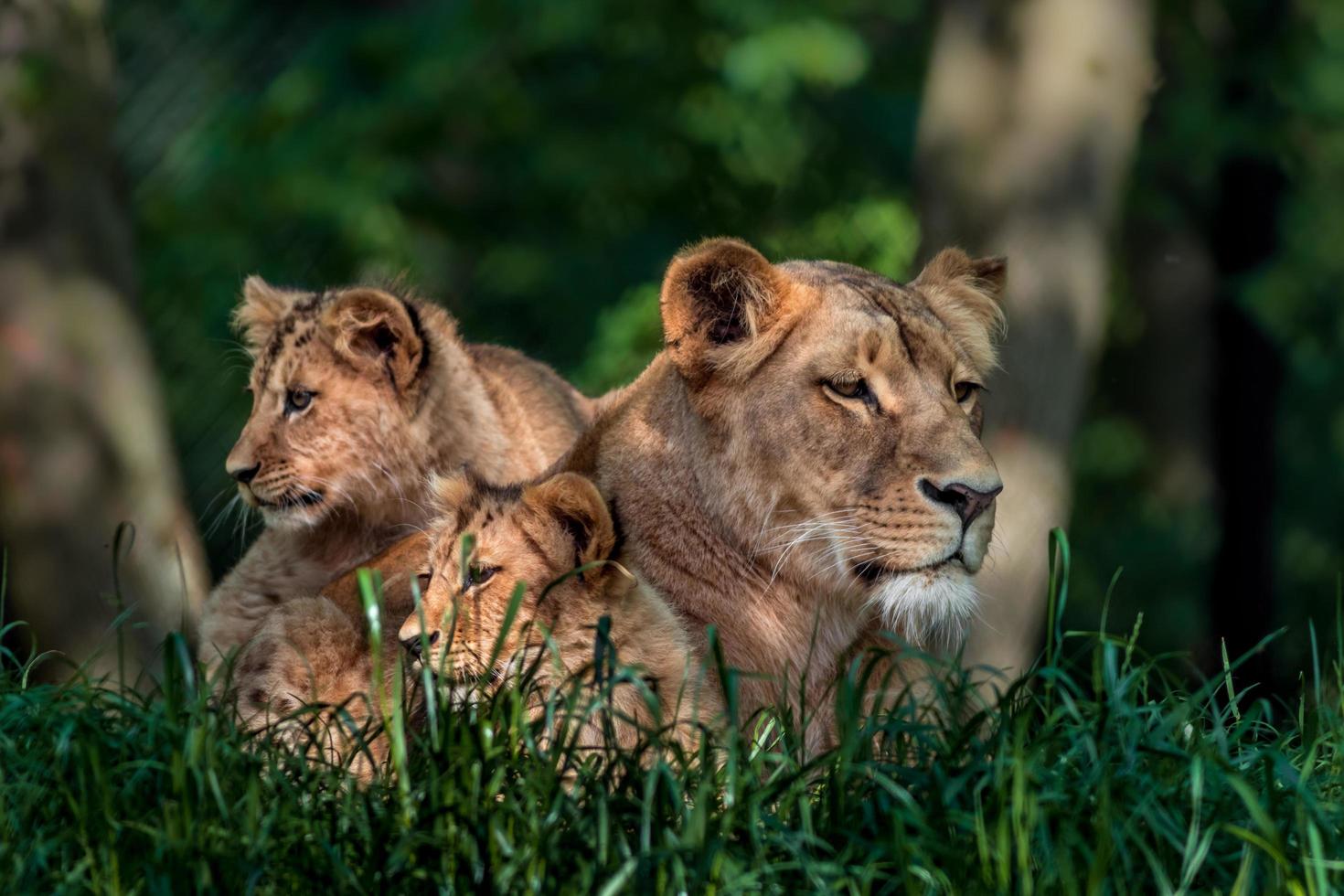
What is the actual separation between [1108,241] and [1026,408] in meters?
1.07

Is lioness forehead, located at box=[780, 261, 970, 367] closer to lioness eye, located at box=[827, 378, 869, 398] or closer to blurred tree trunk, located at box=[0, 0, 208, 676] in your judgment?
lioness eye, located at box=[827, 378, 869, 398]

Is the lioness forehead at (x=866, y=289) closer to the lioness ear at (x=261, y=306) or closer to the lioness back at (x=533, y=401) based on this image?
the lioness back at (x=533, y=401)

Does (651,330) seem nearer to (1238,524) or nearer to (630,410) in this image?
(630,410)

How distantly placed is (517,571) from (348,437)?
6.08ft

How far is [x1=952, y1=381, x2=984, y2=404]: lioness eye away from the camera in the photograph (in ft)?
14.5

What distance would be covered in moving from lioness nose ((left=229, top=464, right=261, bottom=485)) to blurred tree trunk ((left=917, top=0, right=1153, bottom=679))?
122 inches

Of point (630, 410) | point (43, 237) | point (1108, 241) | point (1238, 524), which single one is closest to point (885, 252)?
point (1108, 241)

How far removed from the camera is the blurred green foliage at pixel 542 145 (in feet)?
36.4

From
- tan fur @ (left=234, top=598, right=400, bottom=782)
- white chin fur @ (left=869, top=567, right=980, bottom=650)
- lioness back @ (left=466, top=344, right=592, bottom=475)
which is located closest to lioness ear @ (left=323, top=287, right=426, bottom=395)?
lioness back @ (left=466, top=344, right=592, bottom=475)

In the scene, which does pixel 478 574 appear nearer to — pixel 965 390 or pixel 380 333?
pixel 965 390

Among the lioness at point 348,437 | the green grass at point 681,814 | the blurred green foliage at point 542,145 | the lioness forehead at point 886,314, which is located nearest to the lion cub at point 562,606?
the green grass at point 681,814

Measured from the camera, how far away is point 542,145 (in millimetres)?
11930

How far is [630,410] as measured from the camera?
450 cm

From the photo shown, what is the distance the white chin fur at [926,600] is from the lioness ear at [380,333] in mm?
2132
